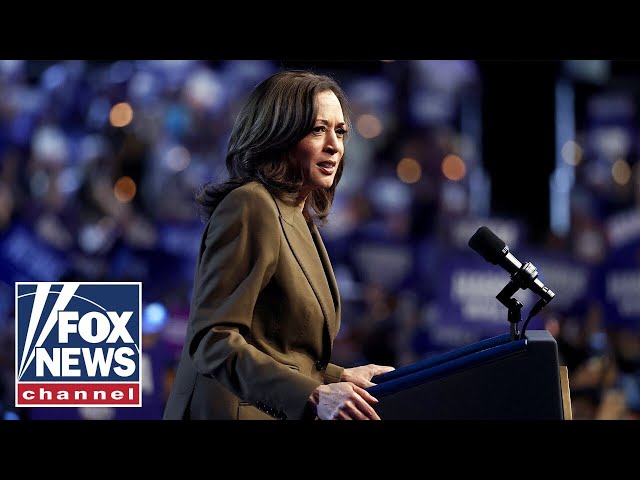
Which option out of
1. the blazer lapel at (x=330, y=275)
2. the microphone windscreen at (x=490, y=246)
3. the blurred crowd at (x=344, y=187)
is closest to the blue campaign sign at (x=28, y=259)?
the blurred crowd at (x=344, y=187)

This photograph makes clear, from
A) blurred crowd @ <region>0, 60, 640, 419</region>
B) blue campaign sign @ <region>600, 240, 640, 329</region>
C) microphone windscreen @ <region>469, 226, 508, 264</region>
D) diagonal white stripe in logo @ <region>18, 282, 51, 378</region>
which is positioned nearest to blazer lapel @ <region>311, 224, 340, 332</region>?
microphone windscreen @ <region>469, 226, 508, 264</region>

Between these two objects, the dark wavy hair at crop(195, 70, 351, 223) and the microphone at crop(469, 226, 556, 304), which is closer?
the microphone at crop(469, 226, 556, 304)

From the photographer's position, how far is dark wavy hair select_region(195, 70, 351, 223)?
2.05m

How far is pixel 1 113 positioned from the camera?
206 inches

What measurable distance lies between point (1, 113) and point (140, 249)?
3.40ft

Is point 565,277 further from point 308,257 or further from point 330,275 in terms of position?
point 308,257

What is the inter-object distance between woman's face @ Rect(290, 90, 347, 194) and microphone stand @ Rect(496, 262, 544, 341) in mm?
445

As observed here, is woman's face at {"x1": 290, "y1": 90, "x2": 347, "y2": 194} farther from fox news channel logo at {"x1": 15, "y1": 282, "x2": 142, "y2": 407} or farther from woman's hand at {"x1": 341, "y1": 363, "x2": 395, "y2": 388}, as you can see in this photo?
fox news channel logo at {"x1": 15, "y1": 282, "x2": 142, "y2": 407}

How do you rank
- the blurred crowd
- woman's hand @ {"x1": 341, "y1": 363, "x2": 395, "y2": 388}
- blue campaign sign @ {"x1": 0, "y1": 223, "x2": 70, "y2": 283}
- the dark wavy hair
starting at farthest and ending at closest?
the blurred crowd
blue campaign sign @ {"x1": 0, "y1": 223, "x2": 70, "y2": 283}
woman's hand @ {"x1": 341, "y1": 363, "x2": 395, "y2": 388}
the dark wavy hair

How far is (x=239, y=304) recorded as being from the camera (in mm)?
1862

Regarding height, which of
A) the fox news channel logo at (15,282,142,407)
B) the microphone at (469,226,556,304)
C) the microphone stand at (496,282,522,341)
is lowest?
the fox news channel logo at (15,282,142,407)

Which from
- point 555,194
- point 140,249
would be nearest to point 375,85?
point 555,194

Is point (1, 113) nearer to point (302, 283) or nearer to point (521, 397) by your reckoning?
point (302, 283)

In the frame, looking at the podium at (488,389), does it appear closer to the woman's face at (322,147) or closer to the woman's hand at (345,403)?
the woman's hand at (345,403)
